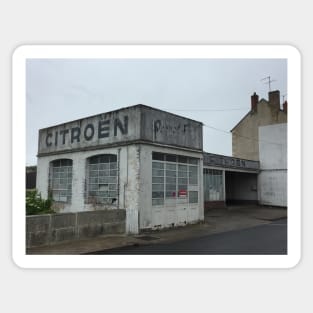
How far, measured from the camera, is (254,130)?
1812 centimetres

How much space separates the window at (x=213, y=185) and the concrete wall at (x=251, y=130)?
3170 millimetres

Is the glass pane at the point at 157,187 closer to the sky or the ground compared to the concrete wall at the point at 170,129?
closer to the ground

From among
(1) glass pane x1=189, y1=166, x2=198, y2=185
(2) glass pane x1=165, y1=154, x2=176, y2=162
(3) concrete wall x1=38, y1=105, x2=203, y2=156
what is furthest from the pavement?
(3) concrete wall x1=38, y1=105, x2=203, y2=156

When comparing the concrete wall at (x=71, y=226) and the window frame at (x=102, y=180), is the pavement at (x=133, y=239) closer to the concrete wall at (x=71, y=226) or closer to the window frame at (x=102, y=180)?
the concrete wall at (x=71, y=226)

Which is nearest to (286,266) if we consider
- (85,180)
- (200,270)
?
(200,270)

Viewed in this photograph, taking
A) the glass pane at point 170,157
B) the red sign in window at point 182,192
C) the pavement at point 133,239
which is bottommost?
the pavement at point 133,239

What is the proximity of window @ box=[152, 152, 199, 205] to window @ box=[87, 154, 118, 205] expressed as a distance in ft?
3.82

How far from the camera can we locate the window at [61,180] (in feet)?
35.6

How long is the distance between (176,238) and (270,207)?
436 inches
